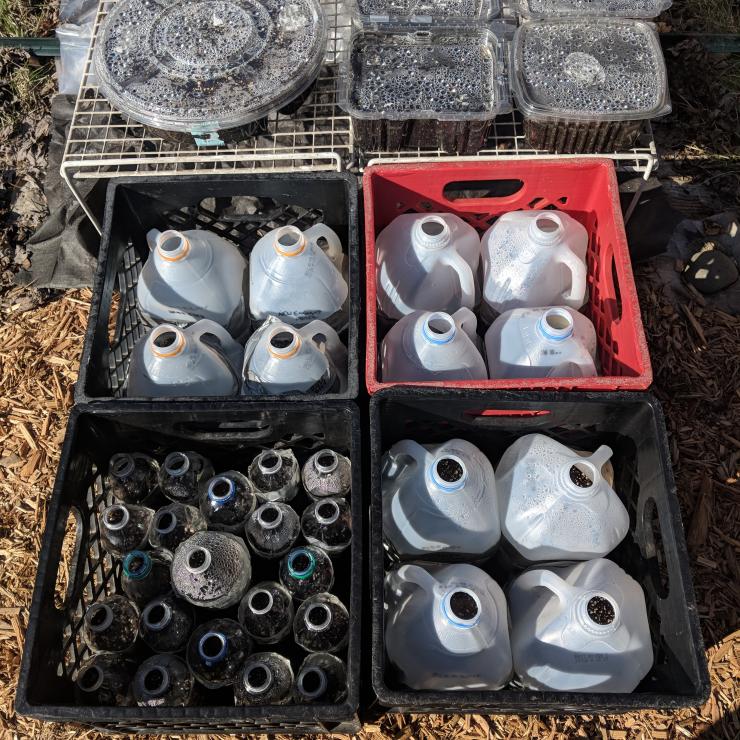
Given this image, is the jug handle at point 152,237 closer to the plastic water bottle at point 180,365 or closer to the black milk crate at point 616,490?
the plastic water bottle at point 180,365

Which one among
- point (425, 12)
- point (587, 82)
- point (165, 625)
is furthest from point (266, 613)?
point (425, 12)

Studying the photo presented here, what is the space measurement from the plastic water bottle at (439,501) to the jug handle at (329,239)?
0.71 meters

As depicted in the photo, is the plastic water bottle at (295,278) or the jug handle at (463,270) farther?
the jug handle at (463,270)

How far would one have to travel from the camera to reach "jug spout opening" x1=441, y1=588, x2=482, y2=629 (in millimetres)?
1544

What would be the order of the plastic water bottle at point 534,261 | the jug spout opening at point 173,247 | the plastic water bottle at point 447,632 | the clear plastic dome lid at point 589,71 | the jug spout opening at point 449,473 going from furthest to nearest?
the clear plastic dome lid at point 589,71, the plastic water bottle at point 534,261, the jug spout opening at point 173,247, the jug spout opening at point 449,473, the plastic water bottle at point 447,632

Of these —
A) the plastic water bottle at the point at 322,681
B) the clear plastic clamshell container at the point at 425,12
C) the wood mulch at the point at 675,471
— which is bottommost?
the wood mulch at the point at 675,471

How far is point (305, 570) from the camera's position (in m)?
1.75

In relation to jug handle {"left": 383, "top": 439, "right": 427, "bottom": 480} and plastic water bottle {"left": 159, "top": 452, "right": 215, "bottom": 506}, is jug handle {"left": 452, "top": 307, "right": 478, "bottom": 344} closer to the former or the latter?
jug handle {"left": 383, "top": 439, "right": 427, "bottom": 480}

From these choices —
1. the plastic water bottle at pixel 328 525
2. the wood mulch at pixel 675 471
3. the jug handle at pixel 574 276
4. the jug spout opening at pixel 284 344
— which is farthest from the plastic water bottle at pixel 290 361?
the wood mulch at pixel 675 471

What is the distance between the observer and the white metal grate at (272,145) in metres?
2.35

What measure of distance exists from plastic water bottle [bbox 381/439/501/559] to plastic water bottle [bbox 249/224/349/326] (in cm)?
→ 53

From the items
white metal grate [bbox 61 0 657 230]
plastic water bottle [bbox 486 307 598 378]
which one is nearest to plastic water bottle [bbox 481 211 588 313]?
plastic water bottle [bbox 486 307 598 378]

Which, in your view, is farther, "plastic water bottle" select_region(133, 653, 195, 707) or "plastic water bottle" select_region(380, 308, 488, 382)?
"plastic water bottle" select_region(380, 308, 488, 382)

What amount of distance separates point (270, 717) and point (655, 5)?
8.46ft
